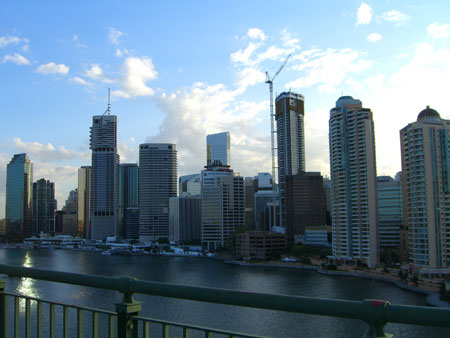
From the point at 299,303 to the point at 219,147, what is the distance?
142438 mm

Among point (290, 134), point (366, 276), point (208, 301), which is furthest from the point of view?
point (290, 134)

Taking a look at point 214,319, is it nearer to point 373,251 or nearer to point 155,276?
point 155,276

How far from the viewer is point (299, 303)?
5.06ft

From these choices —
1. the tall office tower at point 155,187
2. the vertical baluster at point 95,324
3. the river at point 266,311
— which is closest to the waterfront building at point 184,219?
the tall office tower at point 155,187

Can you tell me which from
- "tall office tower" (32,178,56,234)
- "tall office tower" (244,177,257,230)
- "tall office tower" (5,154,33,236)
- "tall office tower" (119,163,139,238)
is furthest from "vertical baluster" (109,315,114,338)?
Result: "tall office tower" (32,178,56,234)

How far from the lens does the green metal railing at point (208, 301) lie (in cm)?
138

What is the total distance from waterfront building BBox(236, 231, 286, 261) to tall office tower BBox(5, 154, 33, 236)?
80.7m

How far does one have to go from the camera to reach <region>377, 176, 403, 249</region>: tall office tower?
53625 millimetres

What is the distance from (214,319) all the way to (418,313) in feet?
65.1

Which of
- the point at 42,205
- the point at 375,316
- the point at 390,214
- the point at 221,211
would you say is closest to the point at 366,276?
the point at 390,214

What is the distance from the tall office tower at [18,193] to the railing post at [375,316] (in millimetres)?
127213

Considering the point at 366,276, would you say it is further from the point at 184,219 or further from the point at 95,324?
the point at 184,219

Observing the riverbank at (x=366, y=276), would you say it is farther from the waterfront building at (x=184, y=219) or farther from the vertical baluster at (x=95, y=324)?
the waterfront building at (x=184, y=219)

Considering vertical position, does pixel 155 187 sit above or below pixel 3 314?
above
